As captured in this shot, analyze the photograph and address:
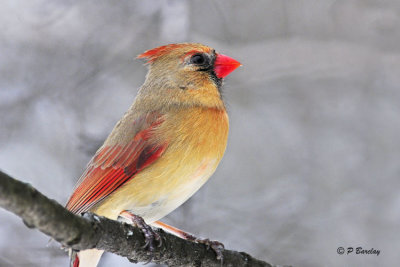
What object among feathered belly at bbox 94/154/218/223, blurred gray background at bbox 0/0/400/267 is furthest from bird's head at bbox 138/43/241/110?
blurred gray background at bbox 0/0/400/267

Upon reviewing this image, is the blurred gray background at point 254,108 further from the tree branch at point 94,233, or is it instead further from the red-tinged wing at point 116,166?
the tree branch at point 94,233

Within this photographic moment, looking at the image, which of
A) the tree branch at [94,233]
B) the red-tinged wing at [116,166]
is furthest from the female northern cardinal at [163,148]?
the tree branch at [94,233]

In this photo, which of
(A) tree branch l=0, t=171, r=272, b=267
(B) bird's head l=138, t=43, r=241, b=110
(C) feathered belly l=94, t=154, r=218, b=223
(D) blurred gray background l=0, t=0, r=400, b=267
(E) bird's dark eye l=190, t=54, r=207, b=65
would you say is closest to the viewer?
(A) tree branch l=0, t=171, r=272, b=267

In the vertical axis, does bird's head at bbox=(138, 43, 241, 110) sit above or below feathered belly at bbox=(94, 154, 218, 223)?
above

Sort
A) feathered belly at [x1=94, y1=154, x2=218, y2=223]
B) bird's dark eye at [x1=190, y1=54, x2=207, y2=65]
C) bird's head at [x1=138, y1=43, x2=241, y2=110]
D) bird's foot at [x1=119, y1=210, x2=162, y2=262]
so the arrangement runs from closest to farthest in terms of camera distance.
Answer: bird's foot at [x1=119, y1=210, x2=162, y2=262], feathered belly at [x1=94, y1=154, x2=218, y2=223], bird's head at [x1=138, y1=43, x2=241, y2=110], bird's dark eye at [x1=190, y1=54, x2=207, y2=65]

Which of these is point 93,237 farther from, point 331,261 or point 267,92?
point 267,92

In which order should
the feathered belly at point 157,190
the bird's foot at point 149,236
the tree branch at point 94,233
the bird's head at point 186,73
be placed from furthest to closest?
the bird's head at point 186,73, the feathered belly at point 157,190, the bird's foot at point 149,236, the tree branch at point 94,233

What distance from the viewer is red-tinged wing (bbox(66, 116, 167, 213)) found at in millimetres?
2674

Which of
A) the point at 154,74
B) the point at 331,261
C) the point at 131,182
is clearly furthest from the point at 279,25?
the point at 131,182

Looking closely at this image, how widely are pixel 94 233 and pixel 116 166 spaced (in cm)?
91

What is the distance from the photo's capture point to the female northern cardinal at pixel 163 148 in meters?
2.61

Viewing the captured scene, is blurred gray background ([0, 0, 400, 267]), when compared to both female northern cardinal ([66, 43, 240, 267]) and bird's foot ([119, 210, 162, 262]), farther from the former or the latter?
bird's foot ([119, 210, 162, 262])

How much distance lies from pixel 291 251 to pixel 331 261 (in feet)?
0.90

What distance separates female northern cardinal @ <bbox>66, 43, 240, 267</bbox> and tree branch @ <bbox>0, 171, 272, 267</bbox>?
0.14m
